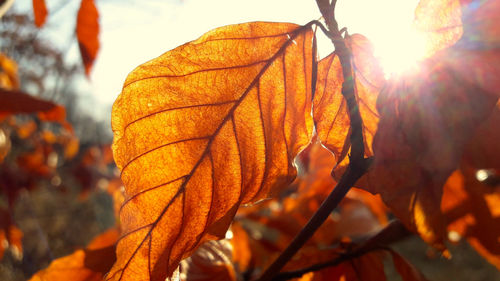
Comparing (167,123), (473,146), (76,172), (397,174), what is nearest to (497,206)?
(473,146)

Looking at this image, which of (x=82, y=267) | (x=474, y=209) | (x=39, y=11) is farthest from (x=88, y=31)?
(x=474, y=209)

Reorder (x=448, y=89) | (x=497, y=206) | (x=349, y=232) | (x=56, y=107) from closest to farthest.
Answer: (x=448, y=89), (x=497, y=206), (x=56, y=107), (x=349, y=232)

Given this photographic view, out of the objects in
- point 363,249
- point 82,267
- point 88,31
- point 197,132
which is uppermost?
point 88,31

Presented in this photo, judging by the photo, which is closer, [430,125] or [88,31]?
[430,125]

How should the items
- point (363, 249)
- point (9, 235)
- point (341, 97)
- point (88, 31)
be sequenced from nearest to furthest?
point (341, 97) → point (363, 249) → point (88, 31) → point (9, 235)

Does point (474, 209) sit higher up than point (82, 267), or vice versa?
point (82, 267)

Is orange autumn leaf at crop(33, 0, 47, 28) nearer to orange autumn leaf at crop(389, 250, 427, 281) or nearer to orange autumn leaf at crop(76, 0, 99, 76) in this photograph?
orange autumn leaf at crop(76, 0, 99, 76)

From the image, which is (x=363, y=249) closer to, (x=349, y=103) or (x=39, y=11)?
(x=349, y=103)

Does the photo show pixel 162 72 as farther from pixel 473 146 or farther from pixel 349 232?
pixel 349 232
